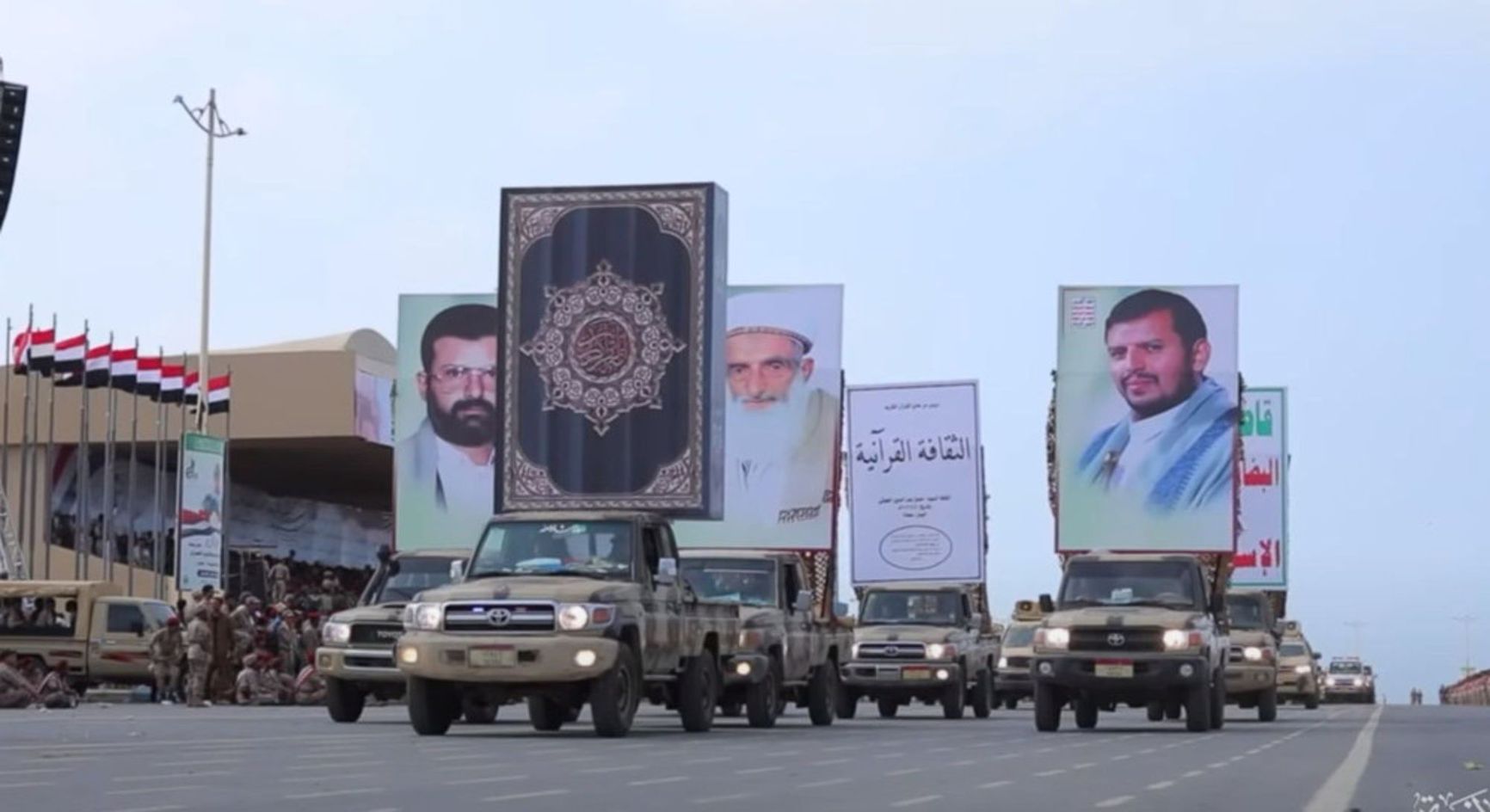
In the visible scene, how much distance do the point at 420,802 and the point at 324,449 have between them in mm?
59085

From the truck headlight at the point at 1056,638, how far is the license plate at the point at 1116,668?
0.46m

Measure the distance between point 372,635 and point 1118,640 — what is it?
27.4 feet

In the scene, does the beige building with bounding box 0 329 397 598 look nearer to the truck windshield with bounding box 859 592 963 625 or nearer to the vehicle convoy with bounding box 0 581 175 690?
the vehicle convoy with bounding box 0 581 175 690

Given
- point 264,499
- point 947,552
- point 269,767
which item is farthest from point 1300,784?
point 264,499

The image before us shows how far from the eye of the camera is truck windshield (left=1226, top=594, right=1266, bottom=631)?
36.7 m

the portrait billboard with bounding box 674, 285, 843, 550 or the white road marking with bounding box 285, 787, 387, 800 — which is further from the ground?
the portrait billboard with bounding box 674, 285, 843, 550

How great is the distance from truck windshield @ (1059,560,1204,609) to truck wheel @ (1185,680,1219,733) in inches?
43.3

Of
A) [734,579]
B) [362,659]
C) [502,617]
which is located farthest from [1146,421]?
[502,617]

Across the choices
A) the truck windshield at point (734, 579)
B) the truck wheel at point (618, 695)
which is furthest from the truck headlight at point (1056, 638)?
the truck wheel at point (618, 695)

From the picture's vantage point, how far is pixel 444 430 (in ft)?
147

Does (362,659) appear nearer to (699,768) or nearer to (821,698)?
(821,698)

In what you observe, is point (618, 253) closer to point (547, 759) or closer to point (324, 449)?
point (547, 759)

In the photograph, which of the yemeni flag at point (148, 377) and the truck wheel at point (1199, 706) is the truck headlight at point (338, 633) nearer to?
the truck wheel at point (1199, 706)

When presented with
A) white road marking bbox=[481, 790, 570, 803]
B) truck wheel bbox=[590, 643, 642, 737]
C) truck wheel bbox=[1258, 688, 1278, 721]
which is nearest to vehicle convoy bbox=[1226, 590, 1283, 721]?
truck wheel bbox=[1258, 688, 1278, 721]
